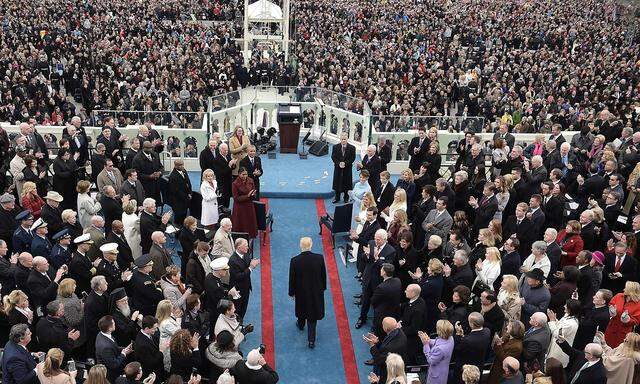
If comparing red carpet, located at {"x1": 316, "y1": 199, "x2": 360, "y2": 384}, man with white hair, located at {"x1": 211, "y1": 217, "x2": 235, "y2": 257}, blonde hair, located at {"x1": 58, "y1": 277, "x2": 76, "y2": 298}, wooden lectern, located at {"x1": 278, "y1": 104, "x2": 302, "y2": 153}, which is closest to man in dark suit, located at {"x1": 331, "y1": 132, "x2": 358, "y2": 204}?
red carpet, located at {"x1": 316, "y1": 199, "x2": 360, "y2": 384}

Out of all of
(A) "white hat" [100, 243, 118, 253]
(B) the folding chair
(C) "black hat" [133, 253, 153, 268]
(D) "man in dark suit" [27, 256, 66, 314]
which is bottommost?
(B) the folding chair

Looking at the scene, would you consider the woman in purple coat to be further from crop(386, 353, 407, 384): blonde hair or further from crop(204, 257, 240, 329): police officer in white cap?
crop(204, 257, 240, 329): police officer in white cap

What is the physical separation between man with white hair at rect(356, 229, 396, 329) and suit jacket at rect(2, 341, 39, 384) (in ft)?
14.5

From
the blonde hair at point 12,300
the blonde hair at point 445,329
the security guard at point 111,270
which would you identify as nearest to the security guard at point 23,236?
the security guard at point 111,270

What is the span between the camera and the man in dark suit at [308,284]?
8.38 metres

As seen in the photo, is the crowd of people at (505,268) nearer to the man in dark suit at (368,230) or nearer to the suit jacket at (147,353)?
the man in dark suit at (368,230)

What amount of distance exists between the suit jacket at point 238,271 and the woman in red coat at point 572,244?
4.48 m

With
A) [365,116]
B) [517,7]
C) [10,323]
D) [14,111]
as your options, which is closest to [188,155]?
[365,116]

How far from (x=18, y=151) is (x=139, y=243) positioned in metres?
3.11

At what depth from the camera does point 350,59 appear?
2469 centimetres

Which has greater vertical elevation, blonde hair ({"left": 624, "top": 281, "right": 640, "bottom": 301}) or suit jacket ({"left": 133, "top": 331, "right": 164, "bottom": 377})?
blonde hair ({"left": 624, "top": 281, "right": 640, "bottom": 301})

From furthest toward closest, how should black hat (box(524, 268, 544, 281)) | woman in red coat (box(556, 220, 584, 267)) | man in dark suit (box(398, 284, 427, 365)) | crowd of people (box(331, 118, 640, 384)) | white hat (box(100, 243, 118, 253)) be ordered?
woman in red coat (box(556, 220, 584, 267)) < white hat (box(100, 243, 118, 253)) < black hat (box(524, 268, 544, 281)) < man in dark suit (box(398, 284, 427, 365)) < crowd of people (box(331, 118, 640, 384))

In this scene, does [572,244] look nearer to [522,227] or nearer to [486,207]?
[522,227]

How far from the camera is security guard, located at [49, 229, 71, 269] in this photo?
8141 mm
